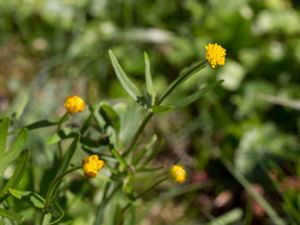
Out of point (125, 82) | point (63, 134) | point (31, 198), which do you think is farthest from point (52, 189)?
point (125, 82)

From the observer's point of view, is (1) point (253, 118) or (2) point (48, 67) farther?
(1) point (253, 118)

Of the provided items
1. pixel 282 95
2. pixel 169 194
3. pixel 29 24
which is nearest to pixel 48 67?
pixel 29 24

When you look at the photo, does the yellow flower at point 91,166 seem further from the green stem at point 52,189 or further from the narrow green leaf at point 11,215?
the narrow green leaf at point 11,215

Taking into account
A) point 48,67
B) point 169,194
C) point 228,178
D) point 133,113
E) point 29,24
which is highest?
point 29,24

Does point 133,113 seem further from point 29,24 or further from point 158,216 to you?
point 29,24

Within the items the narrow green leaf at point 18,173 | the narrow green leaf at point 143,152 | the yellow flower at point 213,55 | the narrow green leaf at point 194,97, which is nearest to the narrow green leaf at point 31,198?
the narrow green leaf at point 18,173

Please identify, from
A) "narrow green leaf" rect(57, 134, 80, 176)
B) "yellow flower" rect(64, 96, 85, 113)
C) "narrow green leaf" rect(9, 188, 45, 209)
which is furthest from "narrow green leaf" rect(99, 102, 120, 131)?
"narrow green leaf" rect(9, 188, 45, 209)
